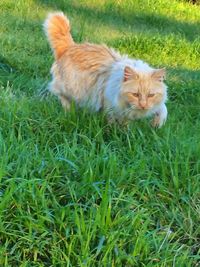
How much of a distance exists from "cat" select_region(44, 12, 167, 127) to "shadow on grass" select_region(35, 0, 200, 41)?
202 inches

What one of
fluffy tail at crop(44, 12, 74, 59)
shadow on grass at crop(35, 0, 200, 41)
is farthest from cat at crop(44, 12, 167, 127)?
shadow on grass at crop(35, 0, 200, 41)

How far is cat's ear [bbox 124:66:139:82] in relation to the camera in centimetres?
453

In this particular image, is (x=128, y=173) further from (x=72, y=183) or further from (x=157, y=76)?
(x=157, y=76)

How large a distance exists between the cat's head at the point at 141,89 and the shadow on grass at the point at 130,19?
5840mm

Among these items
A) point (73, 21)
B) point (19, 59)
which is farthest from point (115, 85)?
point (73, 21)

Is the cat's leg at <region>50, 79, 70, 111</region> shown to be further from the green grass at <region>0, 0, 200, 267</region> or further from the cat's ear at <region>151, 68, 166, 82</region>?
the cat's ear at <region>151, 68, 166, 82</region>

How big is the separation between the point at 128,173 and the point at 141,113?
1192 mm

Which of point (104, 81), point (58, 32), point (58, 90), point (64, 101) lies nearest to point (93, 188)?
point (104, 81)

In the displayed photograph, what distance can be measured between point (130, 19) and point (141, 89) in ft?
23.1

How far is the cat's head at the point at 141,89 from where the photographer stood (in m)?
4.55

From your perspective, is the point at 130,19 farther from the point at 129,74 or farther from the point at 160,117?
the point at 129,74

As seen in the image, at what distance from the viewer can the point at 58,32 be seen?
5324 mm

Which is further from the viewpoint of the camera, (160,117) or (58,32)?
(58,32)

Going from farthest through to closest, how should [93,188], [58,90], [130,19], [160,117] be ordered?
[130,19]
[58,90]
[160,117]
[93,188]
